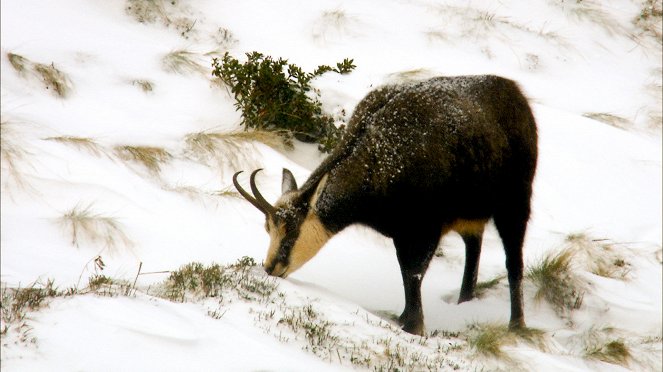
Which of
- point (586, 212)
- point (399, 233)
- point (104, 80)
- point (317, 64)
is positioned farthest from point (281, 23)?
point (586, 212)

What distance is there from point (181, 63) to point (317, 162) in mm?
1869

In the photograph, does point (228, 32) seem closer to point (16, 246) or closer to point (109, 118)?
point (109, 118)

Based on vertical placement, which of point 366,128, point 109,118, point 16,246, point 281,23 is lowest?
point 16,246

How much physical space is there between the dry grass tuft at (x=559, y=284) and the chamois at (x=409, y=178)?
140 centimetres

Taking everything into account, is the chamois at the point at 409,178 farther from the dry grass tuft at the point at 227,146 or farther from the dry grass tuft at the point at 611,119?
the dry grass tuft at the point at 611,119

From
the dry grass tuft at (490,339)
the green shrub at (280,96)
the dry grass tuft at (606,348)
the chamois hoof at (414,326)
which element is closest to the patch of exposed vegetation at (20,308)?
the chamois hoof at (414,326)

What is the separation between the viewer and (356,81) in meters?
8.00

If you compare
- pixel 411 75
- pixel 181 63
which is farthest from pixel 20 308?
pixel 411 75

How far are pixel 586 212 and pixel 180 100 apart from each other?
4.64 m

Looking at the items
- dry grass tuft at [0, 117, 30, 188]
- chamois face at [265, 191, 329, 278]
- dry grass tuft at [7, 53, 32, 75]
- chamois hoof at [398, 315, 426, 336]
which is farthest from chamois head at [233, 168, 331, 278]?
dry grass tuft at [7, 53, 32, 75]

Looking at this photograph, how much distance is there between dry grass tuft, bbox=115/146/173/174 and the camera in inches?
298

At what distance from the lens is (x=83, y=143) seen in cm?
739

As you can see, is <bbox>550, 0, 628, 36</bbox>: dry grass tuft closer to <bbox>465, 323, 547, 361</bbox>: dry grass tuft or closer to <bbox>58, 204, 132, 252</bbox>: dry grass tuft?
<bbox>465, 323, 547, 361</bbox>: dry grass tuft

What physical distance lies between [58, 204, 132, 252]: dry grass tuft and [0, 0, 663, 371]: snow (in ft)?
0.13
